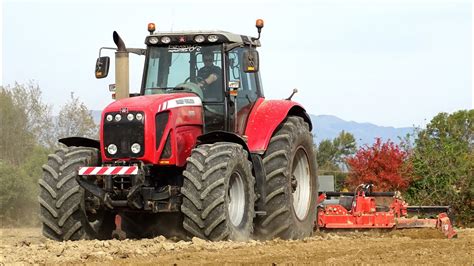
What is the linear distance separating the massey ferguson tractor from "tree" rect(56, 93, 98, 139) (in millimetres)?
16687

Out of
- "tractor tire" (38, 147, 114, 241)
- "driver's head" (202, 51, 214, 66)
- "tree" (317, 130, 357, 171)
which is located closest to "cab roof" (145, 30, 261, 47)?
"driver's head" (202, 51, 214, 66)

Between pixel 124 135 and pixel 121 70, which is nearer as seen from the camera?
pixel 124 135

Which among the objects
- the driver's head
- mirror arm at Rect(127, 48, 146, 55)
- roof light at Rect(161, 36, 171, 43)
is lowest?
the driver's head

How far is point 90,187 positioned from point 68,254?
2037mm

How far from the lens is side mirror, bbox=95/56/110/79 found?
40.8ft

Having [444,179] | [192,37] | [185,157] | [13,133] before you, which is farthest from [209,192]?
[13,133]

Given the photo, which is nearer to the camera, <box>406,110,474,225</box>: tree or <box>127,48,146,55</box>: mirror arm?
<box>127,48,146,55</box>: mirror arm

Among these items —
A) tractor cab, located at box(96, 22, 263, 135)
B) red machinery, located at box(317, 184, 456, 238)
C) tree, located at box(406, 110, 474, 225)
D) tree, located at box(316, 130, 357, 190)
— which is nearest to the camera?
tractor cab, located at box(96, 22, 263, 135)

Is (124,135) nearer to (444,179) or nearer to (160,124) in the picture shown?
(160,124)

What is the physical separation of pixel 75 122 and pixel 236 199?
746 inches

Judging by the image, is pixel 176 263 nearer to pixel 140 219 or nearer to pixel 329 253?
pixel 329 253

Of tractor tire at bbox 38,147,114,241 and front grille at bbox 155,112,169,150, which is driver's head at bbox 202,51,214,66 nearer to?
front grille at bbox 155,112,169,150

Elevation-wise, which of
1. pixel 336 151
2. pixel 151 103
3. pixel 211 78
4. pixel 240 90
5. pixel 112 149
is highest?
pixel 211 78

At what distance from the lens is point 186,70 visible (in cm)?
1245
